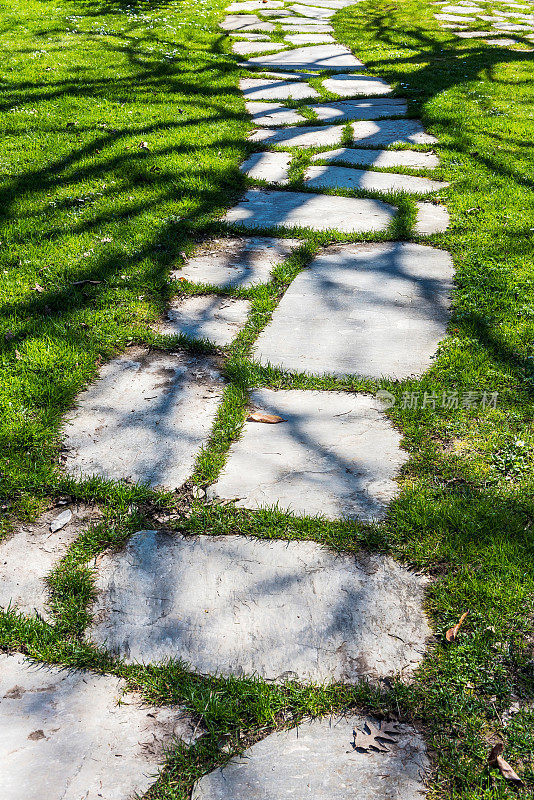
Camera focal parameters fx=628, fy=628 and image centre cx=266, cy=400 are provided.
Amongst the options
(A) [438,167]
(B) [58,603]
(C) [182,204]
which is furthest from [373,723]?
(A) [438,167]

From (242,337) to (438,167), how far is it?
2648 mm

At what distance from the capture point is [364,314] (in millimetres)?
2869

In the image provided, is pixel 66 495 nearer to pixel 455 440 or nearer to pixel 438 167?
pixel 455 440

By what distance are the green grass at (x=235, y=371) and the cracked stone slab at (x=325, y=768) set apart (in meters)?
0.04

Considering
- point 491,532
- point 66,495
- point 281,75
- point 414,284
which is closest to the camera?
point 491,532

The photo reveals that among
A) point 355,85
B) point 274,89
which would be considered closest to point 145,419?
point 274,89

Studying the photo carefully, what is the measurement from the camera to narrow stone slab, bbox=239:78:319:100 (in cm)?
632

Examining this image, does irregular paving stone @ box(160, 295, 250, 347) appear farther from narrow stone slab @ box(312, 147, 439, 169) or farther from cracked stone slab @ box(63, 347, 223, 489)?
narrow stone slab @ box(312, 147, 439, 169)

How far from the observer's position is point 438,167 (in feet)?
14.9

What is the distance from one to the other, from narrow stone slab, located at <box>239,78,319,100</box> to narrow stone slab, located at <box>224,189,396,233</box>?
266 cm

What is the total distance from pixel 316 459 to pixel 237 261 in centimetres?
164

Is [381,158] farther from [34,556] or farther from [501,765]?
[501,765]

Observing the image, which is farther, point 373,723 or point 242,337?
point 242,337

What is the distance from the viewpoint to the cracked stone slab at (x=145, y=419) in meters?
2.08
